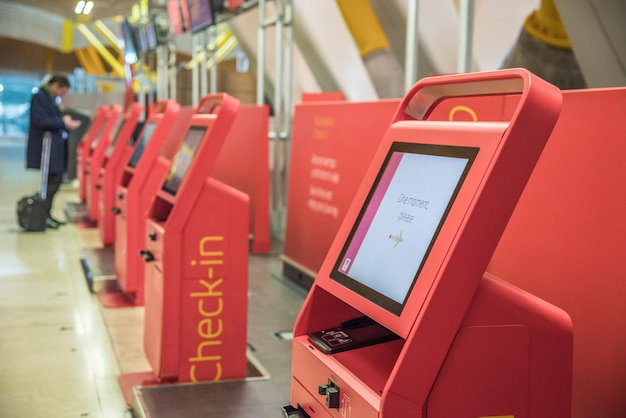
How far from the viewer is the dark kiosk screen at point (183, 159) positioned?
359 cm

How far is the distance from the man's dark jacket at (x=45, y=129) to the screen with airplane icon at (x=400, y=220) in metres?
7.31

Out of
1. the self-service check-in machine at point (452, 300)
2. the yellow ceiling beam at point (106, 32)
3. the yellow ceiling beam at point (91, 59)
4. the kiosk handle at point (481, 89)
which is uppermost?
the yellow ceiling beam at point (106, 32)

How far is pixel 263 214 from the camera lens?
25.0 feet

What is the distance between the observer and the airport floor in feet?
11.1

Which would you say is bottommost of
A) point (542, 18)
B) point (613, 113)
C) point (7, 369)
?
point (7, 369)

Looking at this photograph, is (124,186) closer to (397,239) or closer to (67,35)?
(397,239)

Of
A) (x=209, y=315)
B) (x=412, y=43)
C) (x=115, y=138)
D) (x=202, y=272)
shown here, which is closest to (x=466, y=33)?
(x=412, y=43)

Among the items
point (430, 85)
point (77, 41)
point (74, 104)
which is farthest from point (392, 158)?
point (77, 41)

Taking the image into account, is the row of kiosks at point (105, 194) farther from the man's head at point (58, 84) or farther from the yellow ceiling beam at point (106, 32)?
the yellow ceiling beam at point (106, 32)

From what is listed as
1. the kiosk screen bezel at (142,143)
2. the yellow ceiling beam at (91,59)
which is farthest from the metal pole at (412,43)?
the yellow ceiling beam at (91,59)

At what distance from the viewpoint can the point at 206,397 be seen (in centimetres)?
335

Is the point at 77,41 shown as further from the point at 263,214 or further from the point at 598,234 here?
the point at 598,234

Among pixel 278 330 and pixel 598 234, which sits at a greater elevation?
pixel 598 234

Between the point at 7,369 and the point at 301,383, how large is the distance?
2718mm
